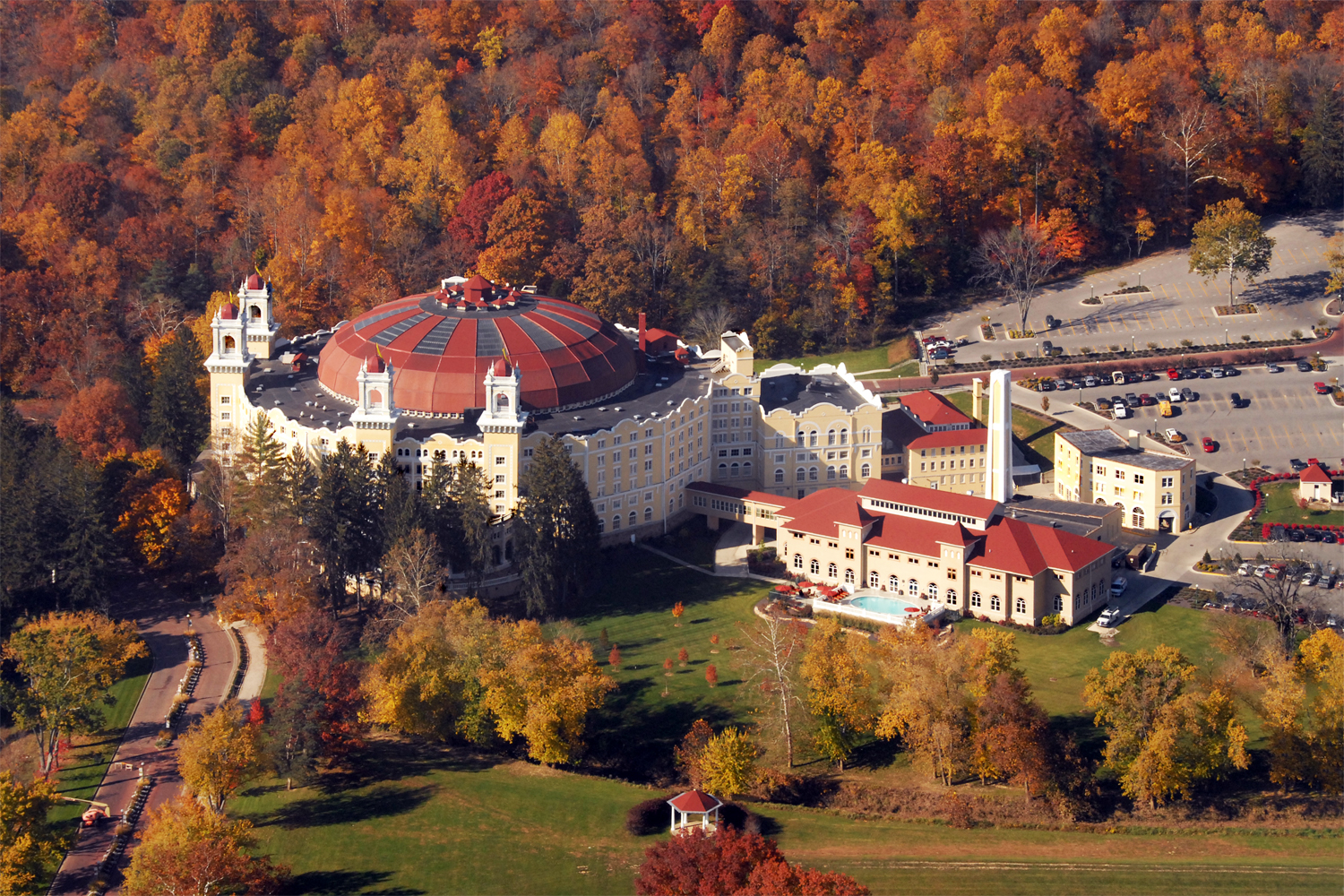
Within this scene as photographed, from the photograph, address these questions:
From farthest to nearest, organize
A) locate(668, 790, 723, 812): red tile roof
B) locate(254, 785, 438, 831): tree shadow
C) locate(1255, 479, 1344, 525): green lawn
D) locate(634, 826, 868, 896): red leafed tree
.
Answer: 1. locate(1255, 479, 1344, 525): green lawn
2. locate(254, 785, 438, 831): tree shadow
3. locate(668, 790, 723, 812): red tile roof
4. locate(634, 826, 868, 896): red leafed tree

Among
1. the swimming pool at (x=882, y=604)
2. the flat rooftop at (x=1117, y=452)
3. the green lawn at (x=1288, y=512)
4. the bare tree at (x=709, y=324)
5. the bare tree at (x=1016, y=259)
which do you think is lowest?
the swimming pool at (x=882, y=604)

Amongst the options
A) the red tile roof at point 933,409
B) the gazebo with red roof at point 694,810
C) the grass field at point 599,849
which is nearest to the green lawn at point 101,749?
the grass field at point 599,849

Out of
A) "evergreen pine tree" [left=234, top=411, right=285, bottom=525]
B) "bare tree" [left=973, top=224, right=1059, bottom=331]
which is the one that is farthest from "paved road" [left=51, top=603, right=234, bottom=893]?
"bare tree" [left=973, top=224, right=1059, bottom=331]

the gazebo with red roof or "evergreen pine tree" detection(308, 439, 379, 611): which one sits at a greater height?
"evergreen pine tree" detection(308, 439, 379, 611)

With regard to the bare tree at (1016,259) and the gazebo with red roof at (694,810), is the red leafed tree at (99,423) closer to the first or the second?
the gazebo with red roof at (694,810)

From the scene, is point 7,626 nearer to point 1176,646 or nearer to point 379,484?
point 379,484

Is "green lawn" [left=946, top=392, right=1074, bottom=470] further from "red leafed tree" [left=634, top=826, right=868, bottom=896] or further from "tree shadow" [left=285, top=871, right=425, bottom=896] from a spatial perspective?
"tree shadow" [left=285, top=871, right=425, bottom=896]

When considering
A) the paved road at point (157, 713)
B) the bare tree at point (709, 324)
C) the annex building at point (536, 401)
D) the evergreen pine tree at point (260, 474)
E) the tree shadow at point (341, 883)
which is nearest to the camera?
the tree shadow at point (341, 883)
